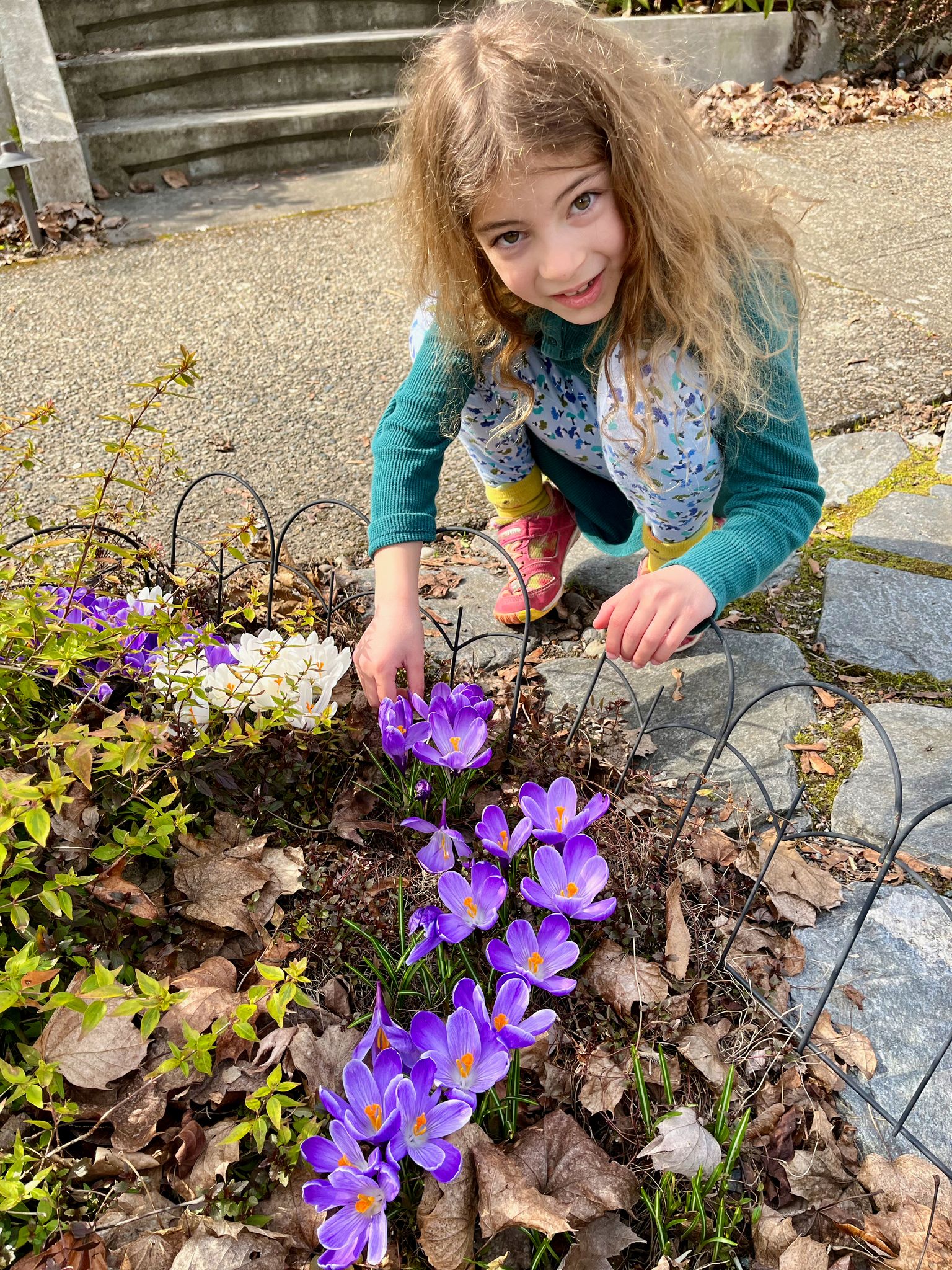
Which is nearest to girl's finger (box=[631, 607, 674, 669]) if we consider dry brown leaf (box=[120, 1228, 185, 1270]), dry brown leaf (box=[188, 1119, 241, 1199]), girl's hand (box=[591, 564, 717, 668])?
girl's hand (box=[591, 564, 717, 668])

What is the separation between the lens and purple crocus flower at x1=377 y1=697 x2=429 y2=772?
1598 millimetres

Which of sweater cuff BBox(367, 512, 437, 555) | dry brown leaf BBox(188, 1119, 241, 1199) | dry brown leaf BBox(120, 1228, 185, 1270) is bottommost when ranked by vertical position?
dry brown leaf BBox(120, 1228, 185, 1270)

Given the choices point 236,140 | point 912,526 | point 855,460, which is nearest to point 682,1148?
point 912,526

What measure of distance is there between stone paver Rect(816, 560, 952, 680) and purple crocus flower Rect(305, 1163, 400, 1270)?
57.4 inches

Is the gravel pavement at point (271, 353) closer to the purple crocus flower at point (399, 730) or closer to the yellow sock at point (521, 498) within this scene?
the yellow sock at point (521, 498)

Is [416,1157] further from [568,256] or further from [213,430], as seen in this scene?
[213,430]

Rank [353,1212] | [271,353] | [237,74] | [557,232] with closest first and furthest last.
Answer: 1. [353,1212]
2. [557,232]
3. [271,353]
4. [237,74]

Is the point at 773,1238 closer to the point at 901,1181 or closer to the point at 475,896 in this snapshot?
the point at 901,1181

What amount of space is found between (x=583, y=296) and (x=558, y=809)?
2.71 feet

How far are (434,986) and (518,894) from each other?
8.3 inches

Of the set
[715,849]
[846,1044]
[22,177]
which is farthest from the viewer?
[22,177]

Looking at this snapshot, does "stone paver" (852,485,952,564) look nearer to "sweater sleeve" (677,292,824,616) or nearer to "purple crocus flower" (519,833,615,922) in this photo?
"sweater sleeve" (677,292,824,616)

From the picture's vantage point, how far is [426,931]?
1399 millimetres

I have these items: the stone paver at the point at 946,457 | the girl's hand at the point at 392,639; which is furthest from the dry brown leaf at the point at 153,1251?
the stone paver at the point at 946,457
